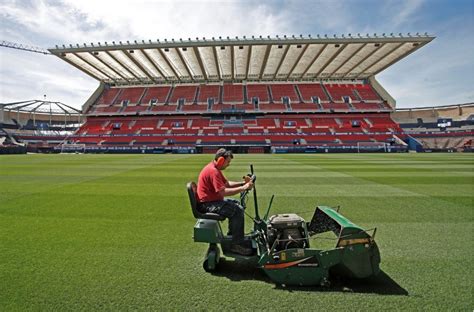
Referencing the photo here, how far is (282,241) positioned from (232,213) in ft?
2.27

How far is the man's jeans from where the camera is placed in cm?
333

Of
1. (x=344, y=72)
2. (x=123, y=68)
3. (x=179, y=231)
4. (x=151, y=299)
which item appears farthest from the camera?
(x=344, y=72)

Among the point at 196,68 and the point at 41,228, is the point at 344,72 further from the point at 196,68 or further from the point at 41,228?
the point at 41,228

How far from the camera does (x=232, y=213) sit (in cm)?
332

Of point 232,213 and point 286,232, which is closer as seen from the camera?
point 286,232

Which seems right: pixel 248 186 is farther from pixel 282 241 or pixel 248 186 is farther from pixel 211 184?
pixel 282 241

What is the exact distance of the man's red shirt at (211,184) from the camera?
3.35m

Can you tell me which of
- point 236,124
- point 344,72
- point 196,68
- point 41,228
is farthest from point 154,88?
point 41,228

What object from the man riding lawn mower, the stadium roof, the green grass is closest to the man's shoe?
the man riding lawn mower

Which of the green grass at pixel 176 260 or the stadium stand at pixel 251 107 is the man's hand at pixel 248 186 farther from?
the stadium stand at pixel 251 107

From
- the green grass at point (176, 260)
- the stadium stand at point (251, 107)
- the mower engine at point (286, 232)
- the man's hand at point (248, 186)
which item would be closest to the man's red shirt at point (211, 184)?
the man's hand at point (248, 186)

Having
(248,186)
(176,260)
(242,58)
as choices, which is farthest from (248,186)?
(242,58)

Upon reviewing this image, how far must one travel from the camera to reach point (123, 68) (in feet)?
153

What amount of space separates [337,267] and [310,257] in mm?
504
